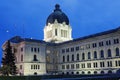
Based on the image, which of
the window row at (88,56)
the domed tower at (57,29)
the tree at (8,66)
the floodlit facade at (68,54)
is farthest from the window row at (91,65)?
the tree at (8,66)

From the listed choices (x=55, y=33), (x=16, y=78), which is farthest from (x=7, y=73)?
(x=55, y=33)

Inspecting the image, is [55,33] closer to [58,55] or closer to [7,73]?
[58,55]

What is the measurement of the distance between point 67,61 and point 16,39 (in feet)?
78.4

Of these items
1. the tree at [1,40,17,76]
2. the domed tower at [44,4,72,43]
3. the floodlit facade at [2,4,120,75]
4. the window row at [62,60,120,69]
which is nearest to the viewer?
the tree at [1,40,17,76]

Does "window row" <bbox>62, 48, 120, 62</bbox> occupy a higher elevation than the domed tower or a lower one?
lower

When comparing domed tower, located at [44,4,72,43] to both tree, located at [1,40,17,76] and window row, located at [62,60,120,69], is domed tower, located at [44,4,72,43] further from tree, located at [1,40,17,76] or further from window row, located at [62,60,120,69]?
tree, located at [1,40,17,76]

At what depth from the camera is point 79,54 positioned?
93.1 m

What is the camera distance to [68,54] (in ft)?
323

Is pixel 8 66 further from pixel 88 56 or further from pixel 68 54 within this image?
pixel 68 54

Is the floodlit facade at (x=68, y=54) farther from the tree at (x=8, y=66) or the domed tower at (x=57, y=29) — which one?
the tree at (x=8, y=66)

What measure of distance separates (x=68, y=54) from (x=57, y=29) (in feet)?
65.5

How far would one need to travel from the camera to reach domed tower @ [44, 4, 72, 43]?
371 ft

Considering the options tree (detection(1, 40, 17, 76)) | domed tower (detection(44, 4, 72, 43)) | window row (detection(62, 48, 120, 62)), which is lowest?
tree (detection(1, 40, 17, 76))

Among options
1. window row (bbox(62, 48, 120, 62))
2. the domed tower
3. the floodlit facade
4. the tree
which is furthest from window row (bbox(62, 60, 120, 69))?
the tree
